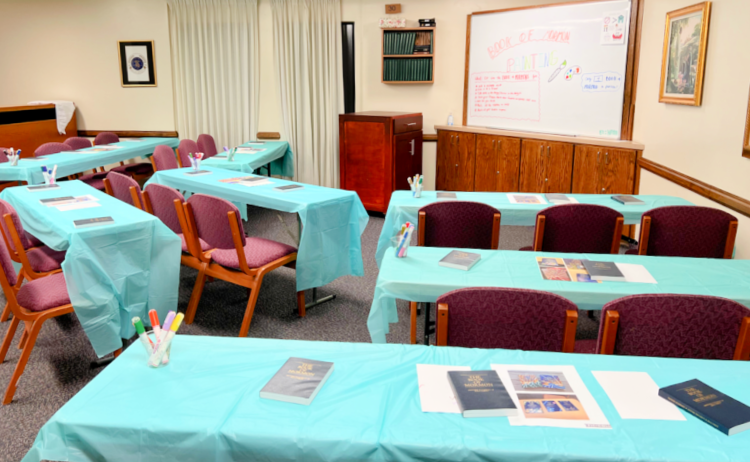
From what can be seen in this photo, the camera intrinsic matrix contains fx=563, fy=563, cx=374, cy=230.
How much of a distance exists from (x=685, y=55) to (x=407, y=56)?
3335mm

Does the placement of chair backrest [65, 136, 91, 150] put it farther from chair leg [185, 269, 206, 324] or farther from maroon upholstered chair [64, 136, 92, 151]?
chair leg [185, 269, 206, 324]

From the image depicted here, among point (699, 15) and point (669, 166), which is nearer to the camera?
point (699, 15)

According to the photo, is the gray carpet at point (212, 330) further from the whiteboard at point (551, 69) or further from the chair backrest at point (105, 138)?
the chair backrest at point (105, 138)

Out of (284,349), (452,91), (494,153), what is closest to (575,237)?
(284,349)

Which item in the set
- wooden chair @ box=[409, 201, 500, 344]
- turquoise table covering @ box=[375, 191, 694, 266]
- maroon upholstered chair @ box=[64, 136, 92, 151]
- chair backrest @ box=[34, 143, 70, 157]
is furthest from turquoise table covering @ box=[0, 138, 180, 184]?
wooden chair @ box=[409, 201, 500, 344]

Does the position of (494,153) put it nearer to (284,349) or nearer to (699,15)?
(699,15)

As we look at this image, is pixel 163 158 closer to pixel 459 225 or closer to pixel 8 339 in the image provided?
pixel 8 339

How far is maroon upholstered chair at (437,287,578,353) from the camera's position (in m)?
1.99

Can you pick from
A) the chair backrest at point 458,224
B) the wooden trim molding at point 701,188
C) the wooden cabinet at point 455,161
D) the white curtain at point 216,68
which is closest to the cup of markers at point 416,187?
the chair backrest at point 458,224

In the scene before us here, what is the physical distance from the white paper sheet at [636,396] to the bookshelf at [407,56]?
5.71 metres

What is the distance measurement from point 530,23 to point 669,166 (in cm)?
241

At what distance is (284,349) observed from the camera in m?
1.87

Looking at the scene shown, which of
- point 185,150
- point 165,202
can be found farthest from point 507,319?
point 185,150

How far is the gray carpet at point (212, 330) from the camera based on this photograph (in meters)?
2.70
